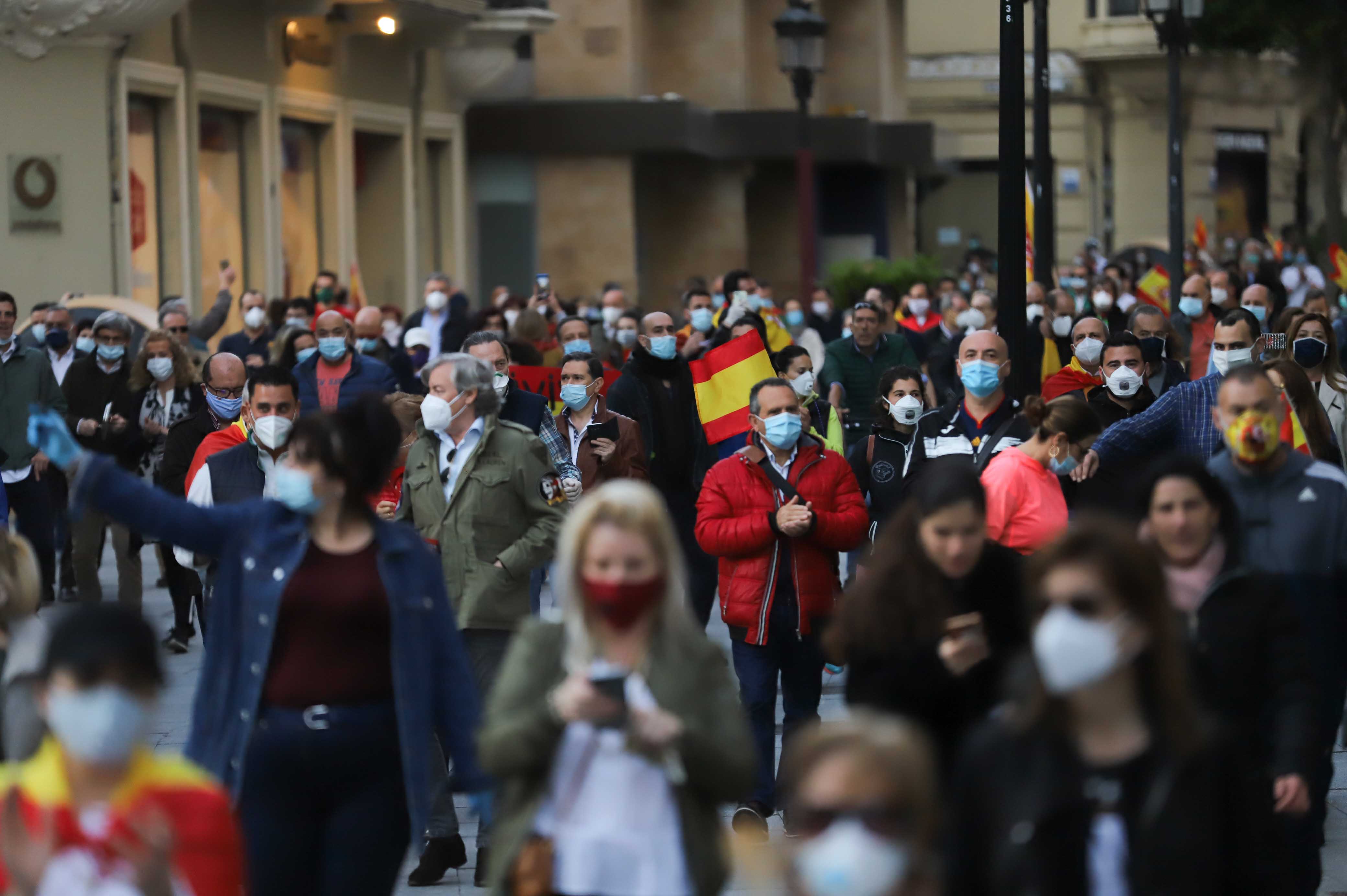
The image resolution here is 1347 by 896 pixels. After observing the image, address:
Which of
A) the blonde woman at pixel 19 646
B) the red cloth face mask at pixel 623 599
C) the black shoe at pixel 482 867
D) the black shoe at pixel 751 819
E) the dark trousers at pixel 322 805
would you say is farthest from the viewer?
the black shoe at pixel 751 819

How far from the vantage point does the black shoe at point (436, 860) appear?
762 cm

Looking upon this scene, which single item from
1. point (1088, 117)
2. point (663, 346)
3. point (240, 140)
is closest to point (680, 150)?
point (240, 140)

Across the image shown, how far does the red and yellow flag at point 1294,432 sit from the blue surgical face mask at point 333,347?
6.99 m

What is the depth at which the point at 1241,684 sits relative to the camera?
5277 mm

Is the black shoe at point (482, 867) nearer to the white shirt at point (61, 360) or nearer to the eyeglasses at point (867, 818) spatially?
the eyeglasses at point (867, 818)

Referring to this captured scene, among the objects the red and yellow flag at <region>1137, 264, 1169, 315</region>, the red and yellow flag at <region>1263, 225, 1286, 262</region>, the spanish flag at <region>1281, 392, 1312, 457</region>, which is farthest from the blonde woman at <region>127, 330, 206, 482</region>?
the red and yellow flag at <region>1263, 225, 1286, 262</region>

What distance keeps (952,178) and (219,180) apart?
3525 centimetres

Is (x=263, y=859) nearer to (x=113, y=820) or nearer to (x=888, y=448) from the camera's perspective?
(x=113, y=820)

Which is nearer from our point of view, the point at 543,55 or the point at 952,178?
the point at 543,55

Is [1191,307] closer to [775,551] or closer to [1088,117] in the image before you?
[775,551]

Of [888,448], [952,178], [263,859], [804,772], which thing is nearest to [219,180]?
[888,448]

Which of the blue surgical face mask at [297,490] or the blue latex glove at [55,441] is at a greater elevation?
the blue latex glove at [55,441]

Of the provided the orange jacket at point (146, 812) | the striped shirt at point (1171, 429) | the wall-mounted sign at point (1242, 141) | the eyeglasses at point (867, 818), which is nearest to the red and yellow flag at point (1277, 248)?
the wall-mounted sign at point (1242, 141)

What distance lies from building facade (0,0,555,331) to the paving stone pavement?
8227 millimetres
